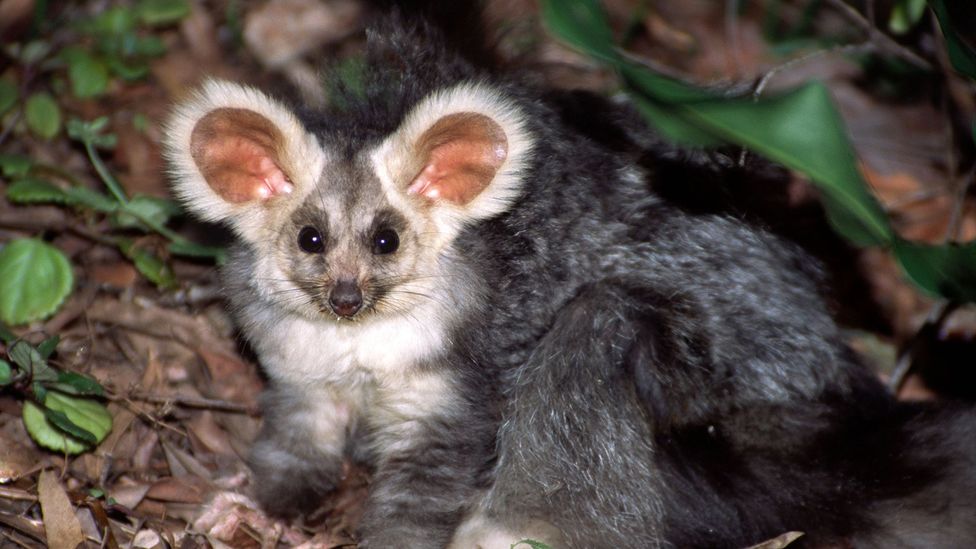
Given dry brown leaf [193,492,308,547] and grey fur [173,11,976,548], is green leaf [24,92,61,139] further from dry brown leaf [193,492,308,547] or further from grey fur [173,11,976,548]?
dry brown leaf [193,492,308,547]

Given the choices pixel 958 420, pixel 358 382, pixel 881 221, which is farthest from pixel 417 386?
pixel 958 420

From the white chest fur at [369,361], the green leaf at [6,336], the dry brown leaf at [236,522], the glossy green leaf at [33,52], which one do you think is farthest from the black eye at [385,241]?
the glossy green leaf at [33,52]

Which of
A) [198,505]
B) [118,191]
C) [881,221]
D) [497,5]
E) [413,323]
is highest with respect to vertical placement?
[881,221]

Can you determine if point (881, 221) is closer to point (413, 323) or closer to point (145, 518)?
point (413, 323)

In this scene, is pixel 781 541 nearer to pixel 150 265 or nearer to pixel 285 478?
pixel 285 478

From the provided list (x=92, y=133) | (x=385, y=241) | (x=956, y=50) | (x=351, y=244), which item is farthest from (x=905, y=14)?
(x=92, y=133)

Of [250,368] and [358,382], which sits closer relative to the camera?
[358,382]
